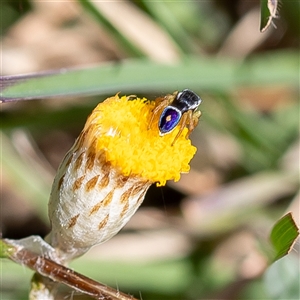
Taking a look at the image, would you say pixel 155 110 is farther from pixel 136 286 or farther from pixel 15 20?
pixel 15 20

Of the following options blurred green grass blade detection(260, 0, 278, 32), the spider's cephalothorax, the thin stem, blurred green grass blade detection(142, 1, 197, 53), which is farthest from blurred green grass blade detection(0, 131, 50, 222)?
blurred green grass blade detection(260, 0, 278, 32)

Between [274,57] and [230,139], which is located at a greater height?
[274,57]

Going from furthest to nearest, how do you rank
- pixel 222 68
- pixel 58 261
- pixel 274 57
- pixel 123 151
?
pixel 274 57, pixel 222 68, pixel 58 261, pixel 123 151

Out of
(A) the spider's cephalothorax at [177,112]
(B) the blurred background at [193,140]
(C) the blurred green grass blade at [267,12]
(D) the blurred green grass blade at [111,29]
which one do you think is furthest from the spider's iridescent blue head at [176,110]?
(D) the blurred green grass blade at [111,29]

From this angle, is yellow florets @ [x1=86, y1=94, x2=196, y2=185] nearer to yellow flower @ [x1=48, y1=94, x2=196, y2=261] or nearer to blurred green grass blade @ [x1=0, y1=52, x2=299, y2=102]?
yellow flower @ [x1=48, y1=94, x2=196, y2=261]

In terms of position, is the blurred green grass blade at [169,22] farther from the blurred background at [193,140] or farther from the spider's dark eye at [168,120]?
the spider's dark eye at [168,120]

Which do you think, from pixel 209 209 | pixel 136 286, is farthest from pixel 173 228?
pixel 136 286

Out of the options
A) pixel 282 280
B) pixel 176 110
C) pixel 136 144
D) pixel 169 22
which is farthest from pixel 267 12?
pixel 169 22

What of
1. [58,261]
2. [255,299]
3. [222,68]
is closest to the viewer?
[58,261]

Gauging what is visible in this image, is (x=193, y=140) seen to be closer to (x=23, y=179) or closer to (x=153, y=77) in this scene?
(x=153, y=77)
